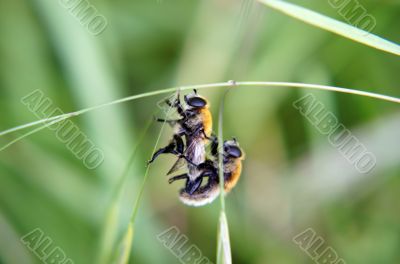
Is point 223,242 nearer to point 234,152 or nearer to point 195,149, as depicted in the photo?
point 195,149

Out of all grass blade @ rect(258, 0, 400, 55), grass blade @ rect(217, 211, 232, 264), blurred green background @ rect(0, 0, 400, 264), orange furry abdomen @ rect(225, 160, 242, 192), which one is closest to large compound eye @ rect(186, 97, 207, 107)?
orange furry abdomen @ rect(225, 160, 242, 192)

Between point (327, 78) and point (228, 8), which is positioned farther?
point (228, 8)

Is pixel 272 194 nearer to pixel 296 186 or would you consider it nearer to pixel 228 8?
pixel 296 186

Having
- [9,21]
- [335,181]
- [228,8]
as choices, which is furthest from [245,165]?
[9,21]

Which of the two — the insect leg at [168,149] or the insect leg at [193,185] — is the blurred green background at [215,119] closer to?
the insect leg at [193,185]

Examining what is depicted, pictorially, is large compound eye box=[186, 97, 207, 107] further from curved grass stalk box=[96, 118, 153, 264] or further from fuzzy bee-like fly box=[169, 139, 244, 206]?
curved grass stalk box=[96, 118, 153, 264]
